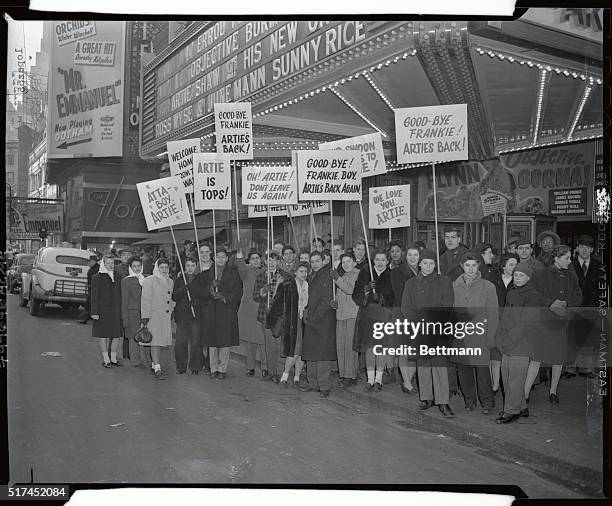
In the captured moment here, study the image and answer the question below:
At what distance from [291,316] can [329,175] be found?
1.52 meters

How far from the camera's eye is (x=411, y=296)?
5.56 metres

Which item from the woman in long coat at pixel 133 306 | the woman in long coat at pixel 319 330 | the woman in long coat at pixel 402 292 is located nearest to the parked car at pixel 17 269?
the woman in long coat at pixel 133 306

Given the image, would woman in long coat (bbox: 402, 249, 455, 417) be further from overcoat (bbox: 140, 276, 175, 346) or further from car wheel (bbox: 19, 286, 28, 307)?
car wheel (bbox: 19, 286, 28, 307)

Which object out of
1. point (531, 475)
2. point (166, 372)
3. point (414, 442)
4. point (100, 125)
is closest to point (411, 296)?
point (414, 442)

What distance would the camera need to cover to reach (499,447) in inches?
219

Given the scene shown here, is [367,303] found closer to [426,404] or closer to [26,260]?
[426,404]

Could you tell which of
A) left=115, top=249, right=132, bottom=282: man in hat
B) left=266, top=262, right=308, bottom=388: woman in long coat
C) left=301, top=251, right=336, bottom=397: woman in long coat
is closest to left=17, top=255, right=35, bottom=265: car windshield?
left=115, top=249, right=132, bottom=282: man in hat

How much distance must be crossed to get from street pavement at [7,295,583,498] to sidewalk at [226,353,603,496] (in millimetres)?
99

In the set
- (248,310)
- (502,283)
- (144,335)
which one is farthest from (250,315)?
(502,283)

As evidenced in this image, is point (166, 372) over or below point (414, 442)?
over

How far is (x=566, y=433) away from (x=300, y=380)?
230 cm

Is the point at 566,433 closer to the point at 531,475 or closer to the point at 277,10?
the point at 531,475

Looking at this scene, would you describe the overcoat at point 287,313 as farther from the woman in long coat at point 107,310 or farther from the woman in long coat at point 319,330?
the woman in long coat at point 107,310

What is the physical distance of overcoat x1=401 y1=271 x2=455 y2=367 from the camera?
5.45m
